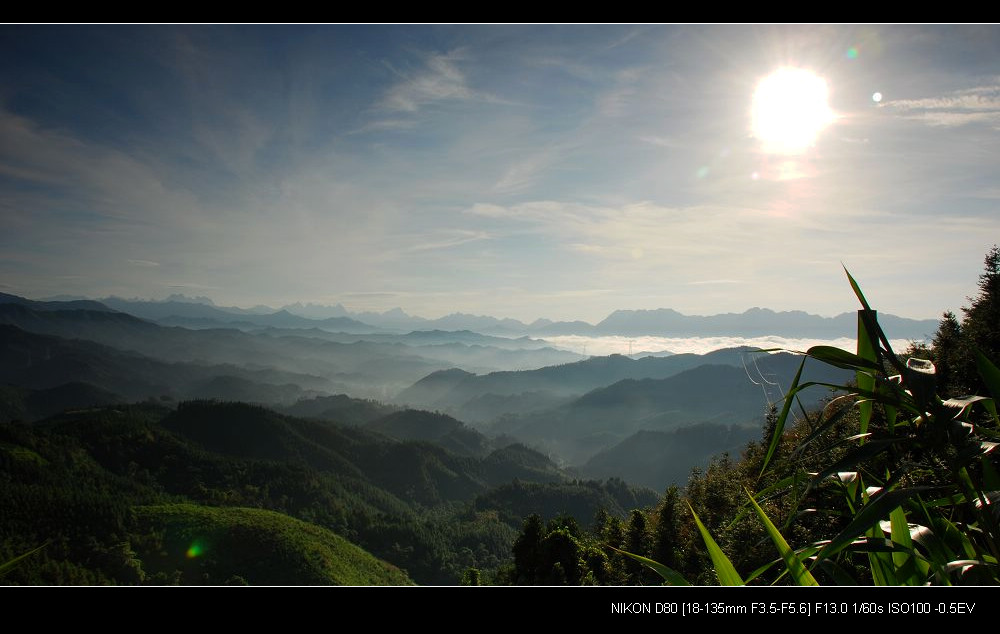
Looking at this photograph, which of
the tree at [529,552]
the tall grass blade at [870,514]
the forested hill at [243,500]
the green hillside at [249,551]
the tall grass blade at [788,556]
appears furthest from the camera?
the forested hill at [243,500]

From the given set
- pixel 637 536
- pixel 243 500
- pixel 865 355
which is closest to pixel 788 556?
pixel 865 355

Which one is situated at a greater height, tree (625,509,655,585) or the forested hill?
tree (625,509,655,585)

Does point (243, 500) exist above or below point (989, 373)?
below

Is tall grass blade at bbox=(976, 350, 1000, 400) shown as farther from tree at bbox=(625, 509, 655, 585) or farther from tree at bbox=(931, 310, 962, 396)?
tree at bbox=(625, 509, 655, 585)

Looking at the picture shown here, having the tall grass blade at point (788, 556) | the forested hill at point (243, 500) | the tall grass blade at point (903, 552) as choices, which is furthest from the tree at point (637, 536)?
the forested hill at point (243, 500)

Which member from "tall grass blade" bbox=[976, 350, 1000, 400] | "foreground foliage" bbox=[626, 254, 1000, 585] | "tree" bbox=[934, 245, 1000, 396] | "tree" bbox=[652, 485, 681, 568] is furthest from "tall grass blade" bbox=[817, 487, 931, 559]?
"tree" bbox=[652, 485, 681, 568]

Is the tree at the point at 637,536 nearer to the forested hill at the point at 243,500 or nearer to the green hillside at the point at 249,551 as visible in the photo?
the forested hill at the point at 243,500

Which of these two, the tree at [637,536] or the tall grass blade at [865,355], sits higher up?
the tall grass blade at [865,355]

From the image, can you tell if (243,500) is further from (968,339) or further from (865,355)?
(865,355)
